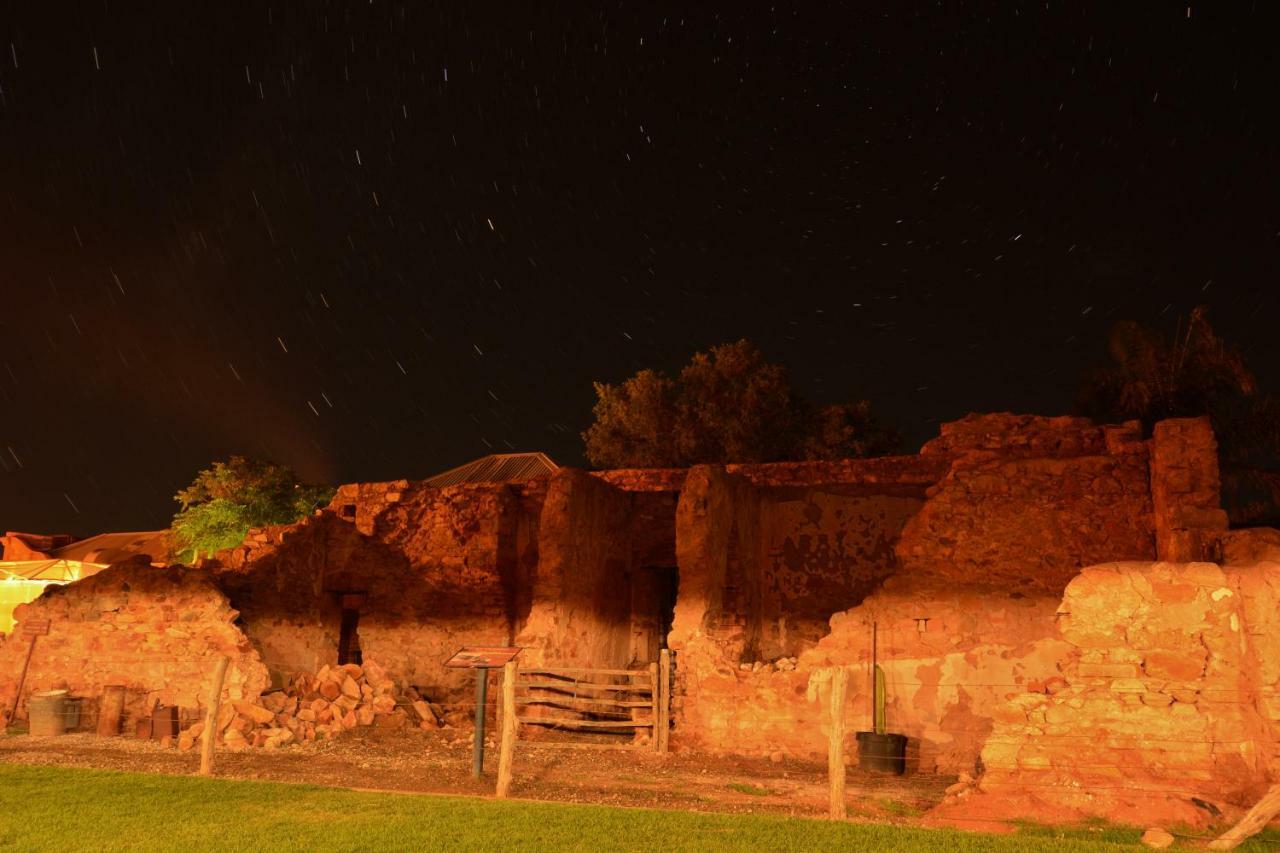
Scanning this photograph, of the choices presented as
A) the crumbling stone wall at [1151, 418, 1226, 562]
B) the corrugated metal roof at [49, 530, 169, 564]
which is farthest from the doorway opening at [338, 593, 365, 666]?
the corrugated metal roof at [49, 530, 169, 564]

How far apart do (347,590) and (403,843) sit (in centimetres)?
1160

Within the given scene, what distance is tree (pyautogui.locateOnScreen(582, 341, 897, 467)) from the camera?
29.2m

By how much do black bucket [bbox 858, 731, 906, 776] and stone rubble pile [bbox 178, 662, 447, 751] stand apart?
7147mm

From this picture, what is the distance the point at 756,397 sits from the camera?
29.6 meters

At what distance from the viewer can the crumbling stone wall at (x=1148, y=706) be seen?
8.65m

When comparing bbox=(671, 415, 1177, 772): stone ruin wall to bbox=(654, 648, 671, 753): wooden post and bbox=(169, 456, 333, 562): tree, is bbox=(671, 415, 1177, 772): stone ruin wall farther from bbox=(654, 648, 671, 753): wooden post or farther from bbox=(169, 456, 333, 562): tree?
bbox=(169, 456, 333, 562): tree

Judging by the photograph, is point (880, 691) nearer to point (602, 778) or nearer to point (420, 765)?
point (602, 778)

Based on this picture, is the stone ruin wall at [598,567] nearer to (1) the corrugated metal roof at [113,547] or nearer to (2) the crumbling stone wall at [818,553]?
(2) the crumbling stone wall at [818,553]

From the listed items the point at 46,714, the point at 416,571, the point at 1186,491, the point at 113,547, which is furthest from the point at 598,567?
the point at 113,547

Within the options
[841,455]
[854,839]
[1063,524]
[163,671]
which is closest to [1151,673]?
[854,839]

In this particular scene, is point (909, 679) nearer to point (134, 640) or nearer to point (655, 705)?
point (655, 705)

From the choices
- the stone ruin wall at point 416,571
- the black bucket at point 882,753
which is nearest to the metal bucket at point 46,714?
the stone ruin wall at point 416,571

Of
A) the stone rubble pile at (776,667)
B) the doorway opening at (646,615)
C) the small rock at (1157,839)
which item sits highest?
the doorway opening at (646,615)

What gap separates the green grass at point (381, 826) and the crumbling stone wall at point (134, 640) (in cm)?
527
